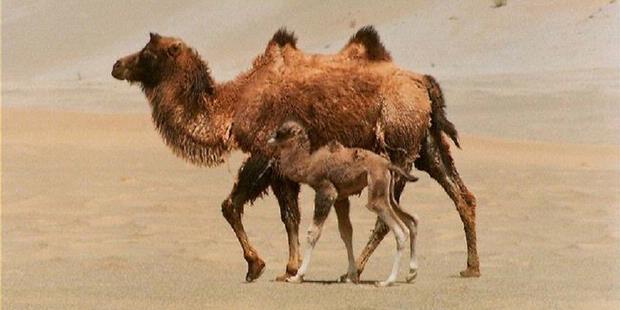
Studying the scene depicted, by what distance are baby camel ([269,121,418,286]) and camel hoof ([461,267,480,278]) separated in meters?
0.83

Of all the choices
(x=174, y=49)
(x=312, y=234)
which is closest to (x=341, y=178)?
(x=312, y=234)

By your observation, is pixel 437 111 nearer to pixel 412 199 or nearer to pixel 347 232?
pixel 347 232

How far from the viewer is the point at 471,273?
10.7 metres

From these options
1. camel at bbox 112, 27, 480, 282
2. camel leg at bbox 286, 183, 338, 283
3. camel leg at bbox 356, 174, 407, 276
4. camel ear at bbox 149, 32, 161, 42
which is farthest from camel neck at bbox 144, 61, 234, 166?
camel leg at bbox 286, 183, 338, 283

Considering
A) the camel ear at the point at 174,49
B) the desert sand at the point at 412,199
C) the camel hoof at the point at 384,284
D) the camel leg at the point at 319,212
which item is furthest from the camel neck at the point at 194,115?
the camel hoof at the point at 384,284

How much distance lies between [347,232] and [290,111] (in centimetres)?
86

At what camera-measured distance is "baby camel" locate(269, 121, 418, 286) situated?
9.59 m

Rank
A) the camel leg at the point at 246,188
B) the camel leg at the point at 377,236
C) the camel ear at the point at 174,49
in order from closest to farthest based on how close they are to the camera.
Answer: the camel leg at the point at 246,188
the camel leg at the point at 377,236
the camel ear at the point at 174,49

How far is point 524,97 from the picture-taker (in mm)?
33500

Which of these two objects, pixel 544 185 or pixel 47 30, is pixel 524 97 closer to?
pixel 544 185

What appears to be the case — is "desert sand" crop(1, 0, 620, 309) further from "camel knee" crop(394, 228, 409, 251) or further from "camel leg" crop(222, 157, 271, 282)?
"camel leg" crop(222, 157, 271, 282)

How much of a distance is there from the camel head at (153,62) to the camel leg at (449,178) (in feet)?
5.43

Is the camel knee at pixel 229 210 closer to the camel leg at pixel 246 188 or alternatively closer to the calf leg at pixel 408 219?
the camel leg at pixel 246 188

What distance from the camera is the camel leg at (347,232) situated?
983 cm
